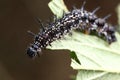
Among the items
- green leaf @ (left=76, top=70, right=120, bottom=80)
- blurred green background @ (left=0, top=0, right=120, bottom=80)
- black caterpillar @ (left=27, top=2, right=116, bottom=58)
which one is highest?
blurred green background @ (left=0, top=0, right=120, bottom=80)

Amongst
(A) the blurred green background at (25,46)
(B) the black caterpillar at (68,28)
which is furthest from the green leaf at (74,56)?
(A) the blurred green background at (25,46)

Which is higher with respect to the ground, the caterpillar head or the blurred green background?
the blurred green background

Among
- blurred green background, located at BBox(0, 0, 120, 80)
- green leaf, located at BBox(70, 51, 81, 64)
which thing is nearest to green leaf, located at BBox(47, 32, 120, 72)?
green leaf, located at BBox(70, 51, 81, 64)

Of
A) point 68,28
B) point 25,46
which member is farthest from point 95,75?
point 25,46

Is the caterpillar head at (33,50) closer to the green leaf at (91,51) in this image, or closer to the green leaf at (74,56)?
the green leaf at (91,51)

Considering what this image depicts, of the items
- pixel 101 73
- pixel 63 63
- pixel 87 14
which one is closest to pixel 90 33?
pixel 87 14

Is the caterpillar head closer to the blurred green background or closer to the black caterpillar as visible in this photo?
the black caterpillar

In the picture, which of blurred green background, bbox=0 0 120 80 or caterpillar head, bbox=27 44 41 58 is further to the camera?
blurred green background, bbox=0 0 120 80
